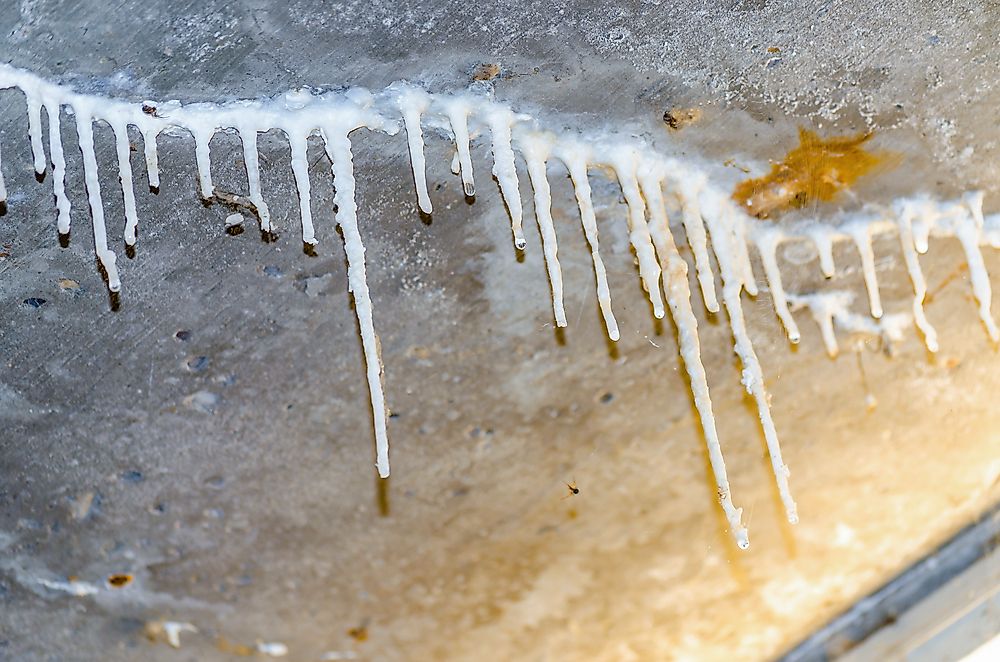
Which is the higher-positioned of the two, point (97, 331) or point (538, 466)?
point (97, 331)

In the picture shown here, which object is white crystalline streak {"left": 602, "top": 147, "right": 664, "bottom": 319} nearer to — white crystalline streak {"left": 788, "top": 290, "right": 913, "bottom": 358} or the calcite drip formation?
the calcite drip formation

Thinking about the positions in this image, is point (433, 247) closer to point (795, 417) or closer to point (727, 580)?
point (795, 417)

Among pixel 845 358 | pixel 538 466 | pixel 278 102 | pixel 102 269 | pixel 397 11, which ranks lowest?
pixel 538 466

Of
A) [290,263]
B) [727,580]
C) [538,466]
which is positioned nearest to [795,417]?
[727,580]

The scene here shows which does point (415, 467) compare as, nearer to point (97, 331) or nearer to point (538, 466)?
point (538, 466)

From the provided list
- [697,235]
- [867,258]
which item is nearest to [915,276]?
[867,258]

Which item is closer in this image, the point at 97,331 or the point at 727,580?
the point at 97,331

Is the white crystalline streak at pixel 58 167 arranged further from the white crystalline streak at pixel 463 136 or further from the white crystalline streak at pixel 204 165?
the white crystalline streak at pixel 463 136

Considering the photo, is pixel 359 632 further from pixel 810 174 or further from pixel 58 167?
pixel 810 174

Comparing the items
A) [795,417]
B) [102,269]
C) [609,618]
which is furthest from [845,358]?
[102,269]
